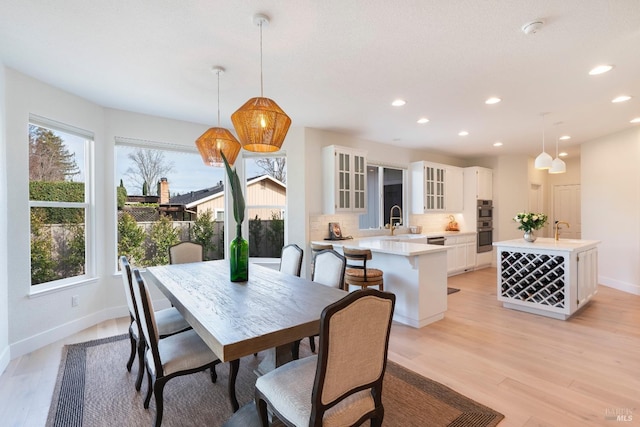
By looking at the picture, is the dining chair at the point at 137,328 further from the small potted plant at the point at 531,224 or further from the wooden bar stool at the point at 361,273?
the small potted plant at the point at 531,224

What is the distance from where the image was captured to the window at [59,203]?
3.23 meters

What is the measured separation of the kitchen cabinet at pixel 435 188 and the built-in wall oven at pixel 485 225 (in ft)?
1.55

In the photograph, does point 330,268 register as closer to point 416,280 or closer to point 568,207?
point 416,280

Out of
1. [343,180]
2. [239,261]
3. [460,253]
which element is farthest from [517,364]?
[460,253]

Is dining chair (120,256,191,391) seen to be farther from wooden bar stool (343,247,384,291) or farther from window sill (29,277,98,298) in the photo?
wooden bar stool (343,247,384,291)

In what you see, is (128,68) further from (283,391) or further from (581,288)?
(581,288)

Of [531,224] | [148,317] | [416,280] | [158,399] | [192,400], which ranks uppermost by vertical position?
[531,224]

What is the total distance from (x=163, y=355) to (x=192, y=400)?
55 cm

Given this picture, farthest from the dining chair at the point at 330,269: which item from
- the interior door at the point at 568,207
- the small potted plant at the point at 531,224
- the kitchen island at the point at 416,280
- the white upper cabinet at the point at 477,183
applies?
the interior door at the point at 568,207

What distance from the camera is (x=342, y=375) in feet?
4.44

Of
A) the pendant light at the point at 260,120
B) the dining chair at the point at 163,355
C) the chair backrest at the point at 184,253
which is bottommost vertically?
the dining chair at the point at 163,355

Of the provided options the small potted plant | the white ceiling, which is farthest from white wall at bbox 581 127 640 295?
the small potted plant

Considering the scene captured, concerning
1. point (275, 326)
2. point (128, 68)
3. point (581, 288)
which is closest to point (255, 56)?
point (128, 68)

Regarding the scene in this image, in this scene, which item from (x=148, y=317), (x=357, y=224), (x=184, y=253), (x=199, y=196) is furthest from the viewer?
(x=357, y=224)
